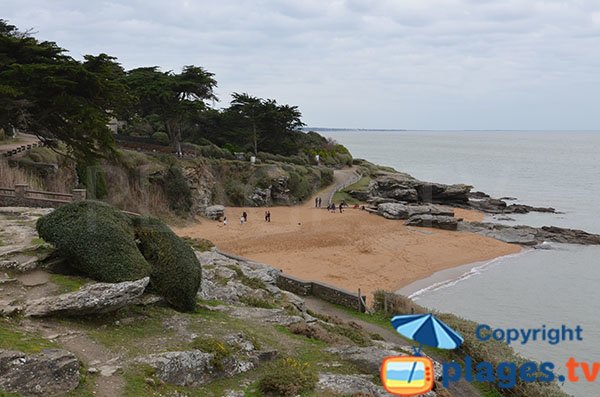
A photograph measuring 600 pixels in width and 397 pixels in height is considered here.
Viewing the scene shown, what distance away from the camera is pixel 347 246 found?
A: 33.7 m

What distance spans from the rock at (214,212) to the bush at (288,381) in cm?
2914

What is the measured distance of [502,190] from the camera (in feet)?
240

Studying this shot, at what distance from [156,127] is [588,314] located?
48.4 meters

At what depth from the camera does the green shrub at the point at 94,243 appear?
1234 cm

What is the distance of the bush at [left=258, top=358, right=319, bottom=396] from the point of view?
9633 mm

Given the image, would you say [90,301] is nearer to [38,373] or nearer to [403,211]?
[38,373]

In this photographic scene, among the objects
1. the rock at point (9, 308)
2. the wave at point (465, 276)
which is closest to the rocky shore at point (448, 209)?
the wave at point (465, 276)

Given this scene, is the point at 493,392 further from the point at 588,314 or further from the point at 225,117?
the point at 225,117

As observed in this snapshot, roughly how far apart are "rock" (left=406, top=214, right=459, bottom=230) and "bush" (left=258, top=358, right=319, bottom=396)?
108 feet

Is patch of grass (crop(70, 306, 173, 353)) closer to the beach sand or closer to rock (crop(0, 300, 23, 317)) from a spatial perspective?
rock (crop(0, 300, 23, 317))

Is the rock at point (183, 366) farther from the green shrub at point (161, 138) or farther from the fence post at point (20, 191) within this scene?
the green shrub at point (161, 138)

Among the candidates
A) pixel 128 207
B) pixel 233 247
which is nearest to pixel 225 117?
pixel 128 207

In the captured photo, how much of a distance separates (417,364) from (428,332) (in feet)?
1.24

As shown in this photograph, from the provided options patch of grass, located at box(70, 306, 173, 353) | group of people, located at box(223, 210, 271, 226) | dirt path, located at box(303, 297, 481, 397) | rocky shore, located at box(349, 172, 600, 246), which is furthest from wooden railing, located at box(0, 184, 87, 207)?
rocky shore, located at box(349, 172, 600, 246)
